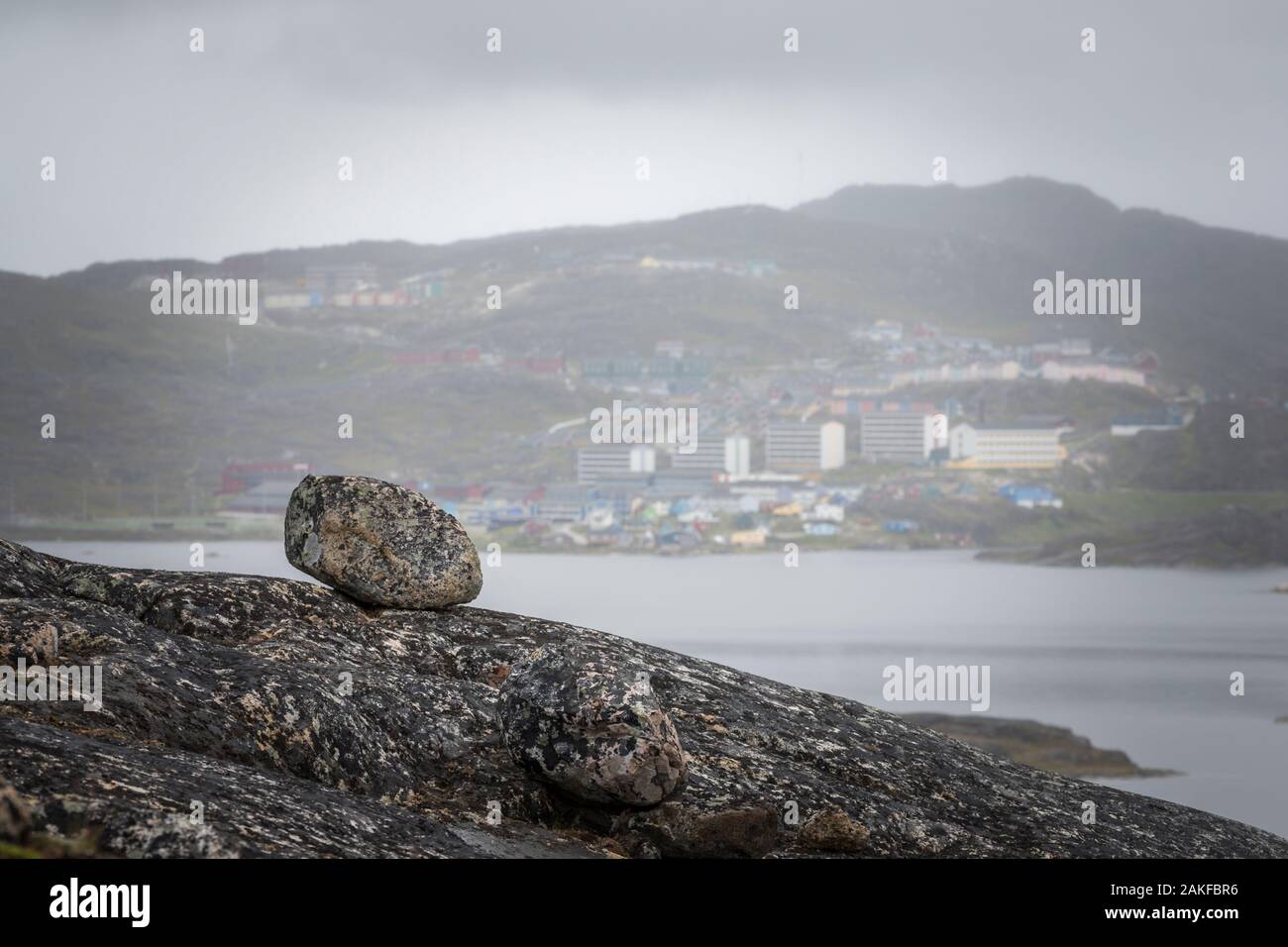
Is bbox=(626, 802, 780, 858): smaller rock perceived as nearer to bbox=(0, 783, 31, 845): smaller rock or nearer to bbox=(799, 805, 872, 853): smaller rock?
bbox=(799, 805, 872, 853): smaller rock

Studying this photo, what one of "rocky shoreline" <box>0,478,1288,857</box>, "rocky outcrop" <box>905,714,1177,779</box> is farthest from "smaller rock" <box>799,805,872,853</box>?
"rocky outcrop" <box>905,714,1177,779</box>

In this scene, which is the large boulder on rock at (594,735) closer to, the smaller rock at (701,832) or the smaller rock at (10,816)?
the smaller rock at (701,832)

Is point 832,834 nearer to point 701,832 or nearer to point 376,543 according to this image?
point 701,832

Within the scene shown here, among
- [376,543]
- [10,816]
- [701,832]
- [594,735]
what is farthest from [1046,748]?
[10,816]

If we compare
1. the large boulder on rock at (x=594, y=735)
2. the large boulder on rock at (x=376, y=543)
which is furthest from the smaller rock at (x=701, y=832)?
the large boulder on rock at (x=376, y=543)

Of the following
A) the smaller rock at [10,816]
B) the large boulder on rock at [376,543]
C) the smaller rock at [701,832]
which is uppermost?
the large boulder on rock at [376,543]
